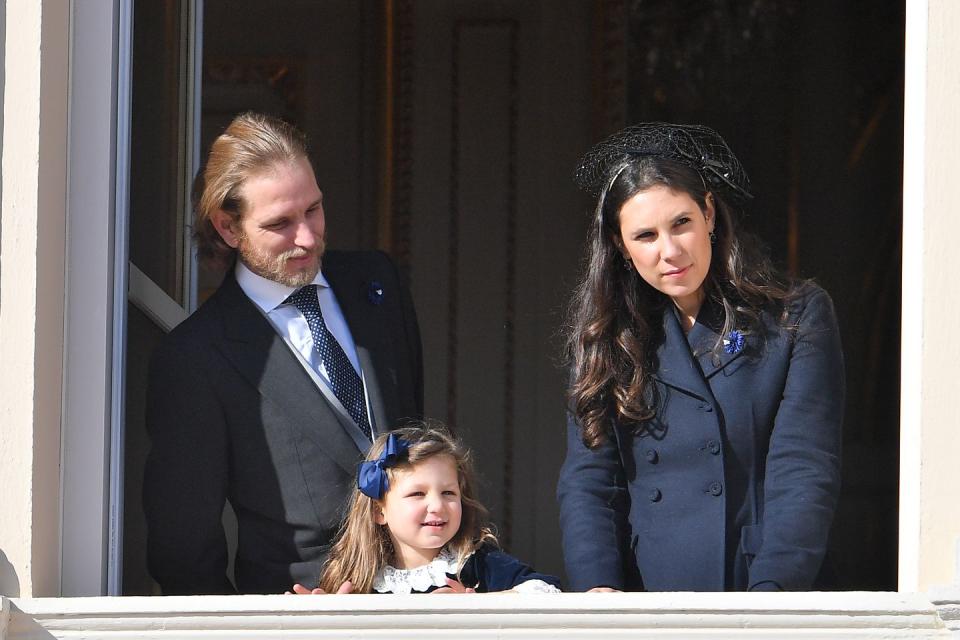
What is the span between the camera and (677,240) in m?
2.79

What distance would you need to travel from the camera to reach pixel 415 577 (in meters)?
2.90

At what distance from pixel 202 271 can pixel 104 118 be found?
2.89 m

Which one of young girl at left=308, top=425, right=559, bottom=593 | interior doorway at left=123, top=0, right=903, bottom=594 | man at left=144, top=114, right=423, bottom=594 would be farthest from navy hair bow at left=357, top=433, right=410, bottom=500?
interior doorway at left=123, top=0, right=903, bottom=594

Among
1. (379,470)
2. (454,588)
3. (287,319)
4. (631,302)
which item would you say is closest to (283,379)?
(287,319)

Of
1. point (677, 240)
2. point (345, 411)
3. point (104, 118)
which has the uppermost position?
point (104, 118)

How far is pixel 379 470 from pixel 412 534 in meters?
0.14

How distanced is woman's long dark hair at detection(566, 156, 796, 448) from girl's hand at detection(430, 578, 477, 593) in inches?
13.7

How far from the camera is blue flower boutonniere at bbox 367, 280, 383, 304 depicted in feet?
10.3

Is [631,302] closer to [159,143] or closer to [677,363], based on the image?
[677,363]

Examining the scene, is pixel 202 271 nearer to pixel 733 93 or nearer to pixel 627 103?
pixel 627 103

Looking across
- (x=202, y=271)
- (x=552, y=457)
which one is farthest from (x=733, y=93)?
(x=202, y=271)

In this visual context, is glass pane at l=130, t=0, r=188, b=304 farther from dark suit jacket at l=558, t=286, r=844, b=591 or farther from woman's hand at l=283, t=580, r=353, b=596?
dark suit jacket at l=558, t=286, r=844, b=591

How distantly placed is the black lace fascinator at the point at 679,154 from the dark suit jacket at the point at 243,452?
572mm

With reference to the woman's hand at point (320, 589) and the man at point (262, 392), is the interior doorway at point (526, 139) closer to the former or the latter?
the man at point (262, 392)
